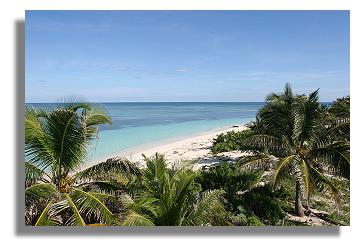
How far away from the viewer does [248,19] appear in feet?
15.3

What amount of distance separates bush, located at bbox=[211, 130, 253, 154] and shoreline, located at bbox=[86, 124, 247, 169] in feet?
0.27

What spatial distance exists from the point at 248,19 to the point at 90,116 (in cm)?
213

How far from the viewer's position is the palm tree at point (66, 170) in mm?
4547

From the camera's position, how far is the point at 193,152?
18.5 ft

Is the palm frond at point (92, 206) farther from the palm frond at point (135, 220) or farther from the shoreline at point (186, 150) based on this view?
the shoreline at point (186, 150)

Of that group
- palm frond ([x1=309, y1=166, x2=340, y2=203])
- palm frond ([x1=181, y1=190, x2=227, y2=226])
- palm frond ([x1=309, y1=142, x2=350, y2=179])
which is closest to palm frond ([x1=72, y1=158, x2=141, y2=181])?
palm frond ([x1=181, y1=190, x2=227, y2=226])

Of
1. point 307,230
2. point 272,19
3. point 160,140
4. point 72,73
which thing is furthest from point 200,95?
point 307,230

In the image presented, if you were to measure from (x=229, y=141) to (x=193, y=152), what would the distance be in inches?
24.8

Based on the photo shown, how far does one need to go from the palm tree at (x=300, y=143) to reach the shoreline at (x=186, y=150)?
1.66 feet

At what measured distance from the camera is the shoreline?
5.04 metres

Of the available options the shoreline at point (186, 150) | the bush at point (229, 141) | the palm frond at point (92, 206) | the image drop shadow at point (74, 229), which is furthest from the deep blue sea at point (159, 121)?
the palm frond at point (92, 206)

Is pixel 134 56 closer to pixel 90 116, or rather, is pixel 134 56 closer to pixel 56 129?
pixel 90 116

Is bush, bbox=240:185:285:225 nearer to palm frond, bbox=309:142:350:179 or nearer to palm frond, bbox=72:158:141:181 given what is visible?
palm frond, bbox=309:142:350:179
